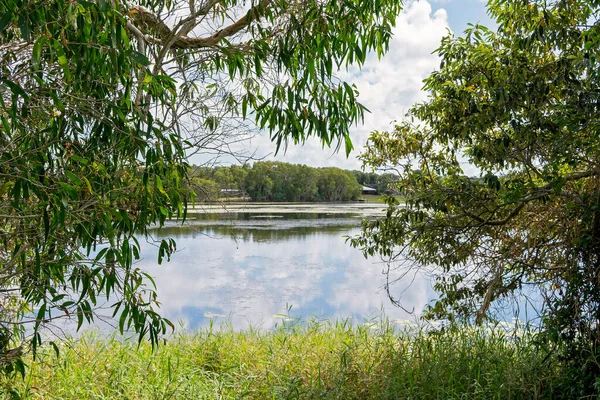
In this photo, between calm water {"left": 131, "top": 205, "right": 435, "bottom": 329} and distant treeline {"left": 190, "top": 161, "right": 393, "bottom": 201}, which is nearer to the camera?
calm water {"left": 131, "top": 205, "right": 435, "bottom": 329}

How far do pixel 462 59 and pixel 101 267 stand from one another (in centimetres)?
241

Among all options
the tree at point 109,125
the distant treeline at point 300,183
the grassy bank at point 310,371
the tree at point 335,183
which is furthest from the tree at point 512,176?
the tree at point 335,183

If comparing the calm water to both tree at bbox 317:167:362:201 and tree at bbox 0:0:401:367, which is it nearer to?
tree at bbox 0:0:401:367

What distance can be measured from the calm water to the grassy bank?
139cm

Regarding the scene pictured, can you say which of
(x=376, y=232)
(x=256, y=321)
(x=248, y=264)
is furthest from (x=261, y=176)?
(x=376, y=232)

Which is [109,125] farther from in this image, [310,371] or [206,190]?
[310,371]

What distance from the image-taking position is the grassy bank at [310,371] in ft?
9.18

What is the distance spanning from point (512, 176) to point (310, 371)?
1853 mm

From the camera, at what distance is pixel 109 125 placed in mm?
1800

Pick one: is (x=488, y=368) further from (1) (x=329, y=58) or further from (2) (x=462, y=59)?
(1) (x=329, y=58)

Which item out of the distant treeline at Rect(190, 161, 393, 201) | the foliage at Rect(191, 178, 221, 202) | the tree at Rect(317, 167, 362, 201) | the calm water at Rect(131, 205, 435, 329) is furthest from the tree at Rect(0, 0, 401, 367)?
the tree at Rect(317, 167, 362, 201)

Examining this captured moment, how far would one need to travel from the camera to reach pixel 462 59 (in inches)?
121

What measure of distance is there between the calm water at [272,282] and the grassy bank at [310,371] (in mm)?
1391

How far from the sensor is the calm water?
6.84 metres
